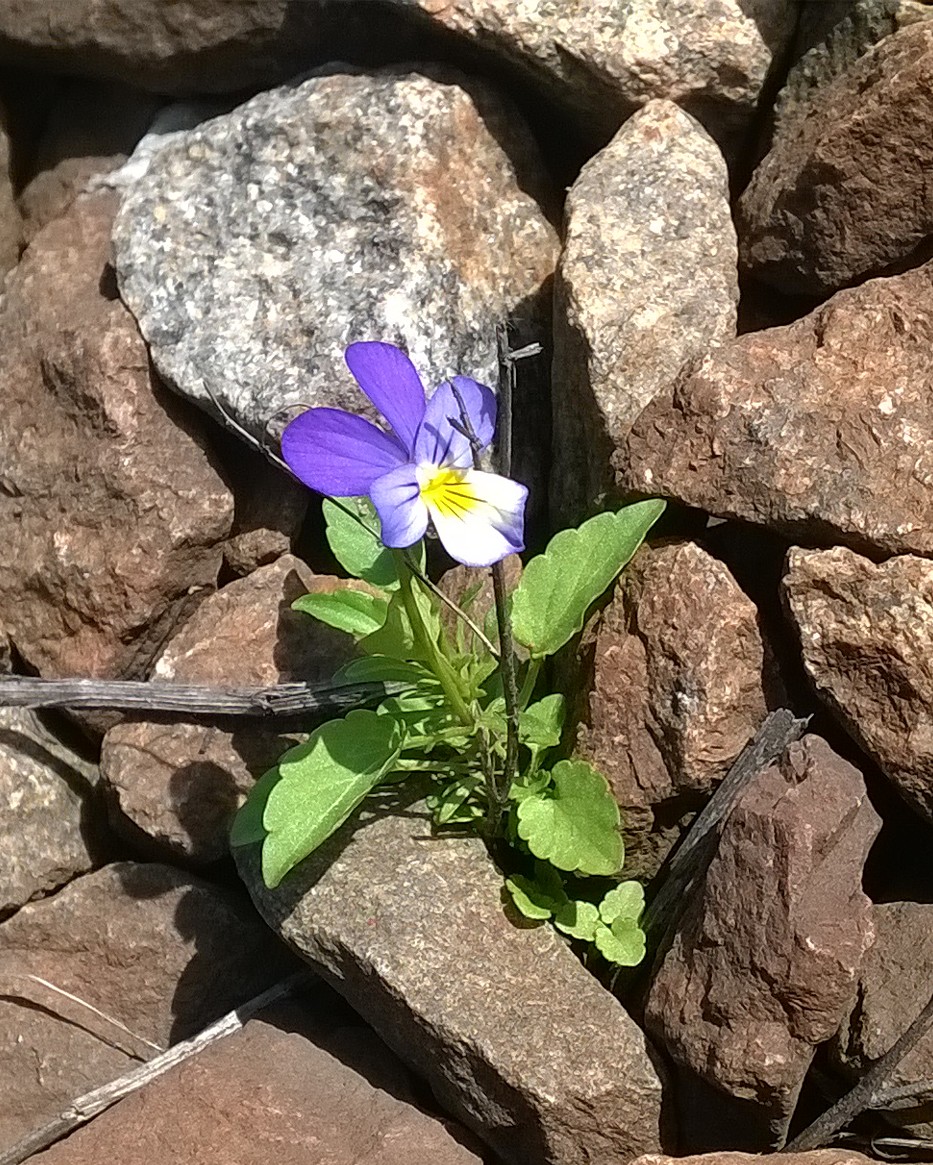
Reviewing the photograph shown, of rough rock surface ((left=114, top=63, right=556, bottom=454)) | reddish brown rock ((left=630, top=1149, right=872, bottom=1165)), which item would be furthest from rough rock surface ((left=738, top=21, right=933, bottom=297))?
reddish brown rock ((left=630, top=1149, right=872, bottom=1165))

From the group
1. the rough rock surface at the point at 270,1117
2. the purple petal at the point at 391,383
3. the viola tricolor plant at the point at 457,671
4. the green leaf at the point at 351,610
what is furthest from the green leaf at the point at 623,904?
the purple petal at the point at 391,383

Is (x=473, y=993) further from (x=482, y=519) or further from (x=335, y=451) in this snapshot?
(x=335, y=451)

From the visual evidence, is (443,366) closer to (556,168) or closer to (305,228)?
(305,228)

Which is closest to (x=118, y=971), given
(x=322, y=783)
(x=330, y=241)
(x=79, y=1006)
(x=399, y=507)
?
(x=79, y=1006)

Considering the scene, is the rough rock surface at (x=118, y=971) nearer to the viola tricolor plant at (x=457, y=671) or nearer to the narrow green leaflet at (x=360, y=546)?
the viola tricolor plant at (x=457, y=671)

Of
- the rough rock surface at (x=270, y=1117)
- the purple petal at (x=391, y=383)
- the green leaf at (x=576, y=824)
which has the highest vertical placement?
the purple petal at (x=391, y=383)

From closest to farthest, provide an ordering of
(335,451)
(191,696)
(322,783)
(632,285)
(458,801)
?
(335,451) < (322,783) < (458,801) < (632,285) < (191,696)
